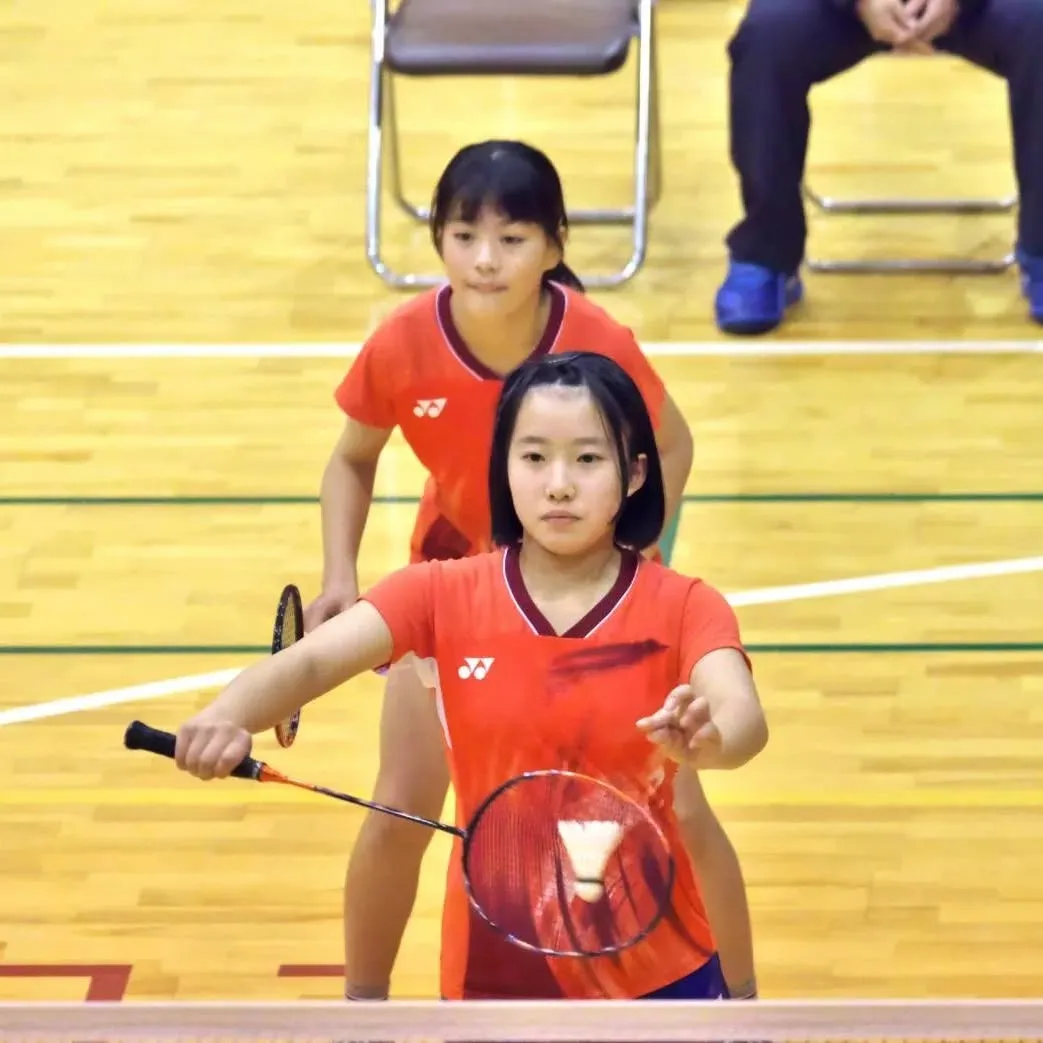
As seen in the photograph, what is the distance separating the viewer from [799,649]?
5.05m

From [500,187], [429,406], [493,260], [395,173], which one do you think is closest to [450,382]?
[429,406]

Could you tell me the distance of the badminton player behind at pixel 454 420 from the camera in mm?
3482

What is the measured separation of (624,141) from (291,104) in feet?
4.36

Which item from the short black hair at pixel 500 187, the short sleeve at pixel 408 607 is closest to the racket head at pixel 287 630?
the short sleeve at pixel 408 607

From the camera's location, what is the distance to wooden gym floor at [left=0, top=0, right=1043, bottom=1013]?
4250mm

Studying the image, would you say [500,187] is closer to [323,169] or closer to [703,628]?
[703,628]

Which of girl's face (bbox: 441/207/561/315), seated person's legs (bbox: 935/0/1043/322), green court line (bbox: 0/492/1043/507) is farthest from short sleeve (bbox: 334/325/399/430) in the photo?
seated person's legs (bbox: 935/0/1043/322)

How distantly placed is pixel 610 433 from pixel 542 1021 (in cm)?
97

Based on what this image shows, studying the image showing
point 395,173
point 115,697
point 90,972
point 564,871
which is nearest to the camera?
point 564,871

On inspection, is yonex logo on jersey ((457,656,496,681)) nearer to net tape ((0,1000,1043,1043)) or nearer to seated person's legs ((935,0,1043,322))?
net tape ((0,1000,1043,1043))

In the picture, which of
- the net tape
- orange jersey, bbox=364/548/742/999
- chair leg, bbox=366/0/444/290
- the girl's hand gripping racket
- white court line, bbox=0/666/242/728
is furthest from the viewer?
chair leg, bbox=366/0/444/290

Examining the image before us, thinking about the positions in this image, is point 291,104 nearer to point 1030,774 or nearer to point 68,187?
point 68,187

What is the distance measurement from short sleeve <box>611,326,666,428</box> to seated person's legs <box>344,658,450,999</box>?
634 millimetres

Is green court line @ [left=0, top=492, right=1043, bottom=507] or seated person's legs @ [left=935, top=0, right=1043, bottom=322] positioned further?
seated person's legs @ [left=935, top=0, right=1043, bottom=322]
